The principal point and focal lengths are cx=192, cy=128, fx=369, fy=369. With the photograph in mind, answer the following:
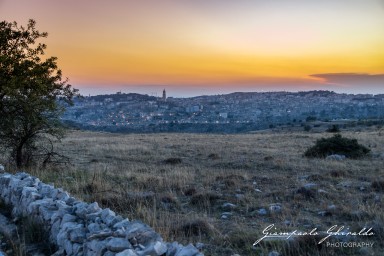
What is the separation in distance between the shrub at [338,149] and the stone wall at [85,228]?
16147 mm

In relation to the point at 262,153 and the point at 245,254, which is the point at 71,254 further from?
the point at 262,153

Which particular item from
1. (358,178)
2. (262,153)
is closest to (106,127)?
(262,153)

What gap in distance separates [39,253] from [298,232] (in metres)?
4.61

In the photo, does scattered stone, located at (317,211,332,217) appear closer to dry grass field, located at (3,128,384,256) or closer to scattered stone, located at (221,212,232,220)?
dry grass field, located at (3,128,384,256)

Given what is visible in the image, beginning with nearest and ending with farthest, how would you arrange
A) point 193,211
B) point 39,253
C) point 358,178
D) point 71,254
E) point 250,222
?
1. point 71,254
2. point 39,253
3. point 250,222
4. point 193,211
5. point 358,178

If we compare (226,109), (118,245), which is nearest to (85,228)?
(118,245)

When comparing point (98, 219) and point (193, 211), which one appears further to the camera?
point (193, 211)

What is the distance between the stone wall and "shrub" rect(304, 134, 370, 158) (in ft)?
53.0

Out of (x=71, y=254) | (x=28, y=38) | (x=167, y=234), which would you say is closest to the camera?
(x=71, y=254)

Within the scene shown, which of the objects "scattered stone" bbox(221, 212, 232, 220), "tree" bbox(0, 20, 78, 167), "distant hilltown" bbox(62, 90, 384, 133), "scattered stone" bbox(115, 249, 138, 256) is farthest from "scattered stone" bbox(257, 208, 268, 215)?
"distant hilltown" bbox(62, 90, 384, 133)

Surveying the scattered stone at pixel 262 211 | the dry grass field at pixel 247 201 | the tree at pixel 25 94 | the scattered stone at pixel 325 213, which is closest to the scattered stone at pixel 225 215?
the dry grass field at pixel 247 201

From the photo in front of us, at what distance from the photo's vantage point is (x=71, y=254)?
5477 mm

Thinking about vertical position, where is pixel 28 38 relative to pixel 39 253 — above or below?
above

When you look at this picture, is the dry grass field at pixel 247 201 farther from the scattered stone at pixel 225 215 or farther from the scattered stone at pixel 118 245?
the scattered stone at pixel 118 245
